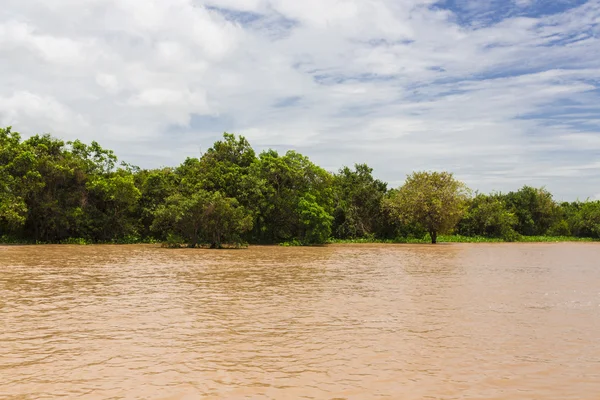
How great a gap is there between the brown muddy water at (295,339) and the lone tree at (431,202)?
31.4 metres

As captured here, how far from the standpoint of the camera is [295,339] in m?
8.70

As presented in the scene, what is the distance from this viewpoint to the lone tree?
4800 cm

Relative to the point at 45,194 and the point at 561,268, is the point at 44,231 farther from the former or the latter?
the point at 561,268

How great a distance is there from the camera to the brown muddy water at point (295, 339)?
20.6ft

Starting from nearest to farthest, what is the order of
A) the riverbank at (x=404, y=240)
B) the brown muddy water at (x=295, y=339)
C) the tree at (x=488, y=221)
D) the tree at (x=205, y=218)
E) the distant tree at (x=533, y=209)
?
the brown muddy water at (x=295, y=339), the tree at (x=205, y=218), the riverbank at (x=404, y=240), the tree at (x=488, y=221), the distant tree at (x=533, y=209)

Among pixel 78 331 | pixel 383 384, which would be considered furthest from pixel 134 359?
pixel 383 384

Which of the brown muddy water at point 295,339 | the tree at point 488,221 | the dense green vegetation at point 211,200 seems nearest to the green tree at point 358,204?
the dense green vegetation at point 211,200

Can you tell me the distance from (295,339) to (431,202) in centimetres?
4127

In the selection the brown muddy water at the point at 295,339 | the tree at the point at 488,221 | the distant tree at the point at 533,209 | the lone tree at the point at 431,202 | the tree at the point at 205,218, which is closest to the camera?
the brown muddy water at the point at 295,339

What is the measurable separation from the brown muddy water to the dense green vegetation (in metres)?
21.6

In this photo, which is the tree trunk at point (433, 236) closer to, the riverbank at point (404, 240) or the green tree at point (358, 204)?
the riverbank at point (404, 240)

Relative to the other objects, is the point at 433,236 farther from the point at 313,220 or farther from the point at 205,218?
the point at 205,218

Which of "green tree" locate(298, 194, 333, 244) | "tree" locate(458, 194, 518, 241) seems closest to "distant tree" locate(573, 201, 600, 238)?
"tree" locate(458, 194, 518, 241)

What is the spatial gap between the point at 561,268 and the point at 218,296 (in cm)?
1744
